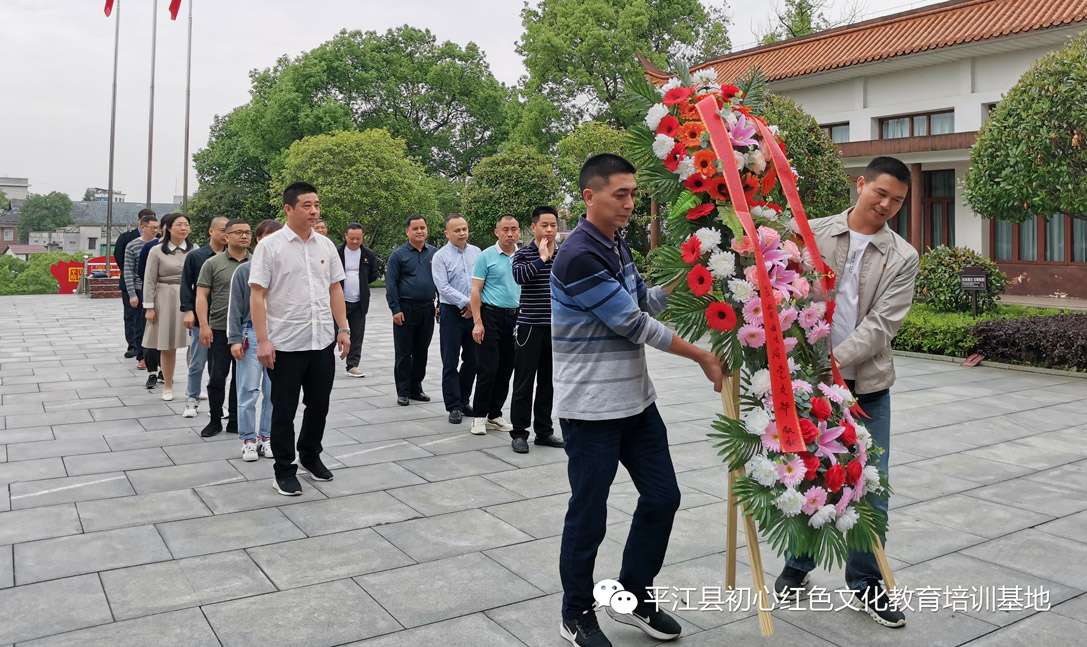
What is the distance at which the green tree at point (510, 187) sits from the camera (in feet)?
84.0

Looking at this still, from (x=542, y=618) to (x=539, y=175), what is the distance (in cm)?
2253

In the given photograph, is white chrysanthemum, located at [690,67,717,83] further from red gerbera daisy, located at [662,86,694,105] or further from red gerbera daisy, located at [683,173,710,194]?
red gerbera daisy, located at [683,173,710,194]

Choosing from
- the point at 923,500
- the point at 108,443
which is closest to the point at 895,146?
the point at 923,500

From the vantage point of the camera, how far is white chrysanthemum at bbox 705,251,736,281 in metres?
3.38

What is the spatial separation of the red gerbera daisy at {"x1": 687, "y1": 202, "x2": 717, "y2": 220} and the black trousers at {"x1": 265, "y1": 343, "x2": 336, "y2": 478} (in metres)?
2.89

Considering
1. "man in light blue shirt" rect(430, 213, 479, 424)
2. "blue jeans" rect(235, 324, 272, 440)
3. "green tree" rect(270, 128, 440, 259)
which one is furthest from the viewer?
"green tree" rect(270, 128, 440, 259)

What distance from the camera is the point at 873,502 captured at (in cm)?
368

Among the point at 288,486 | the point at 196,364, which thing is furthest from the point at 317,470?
the point at 196,364

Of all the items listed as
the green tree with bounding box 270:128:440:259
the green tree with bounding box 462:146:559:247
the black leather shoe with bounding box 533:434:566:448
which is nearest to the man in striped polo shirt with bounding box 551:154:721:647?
the black leather shoe with bounding box 533:434:566:448

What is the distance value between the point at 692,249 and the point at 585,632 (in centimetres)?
145

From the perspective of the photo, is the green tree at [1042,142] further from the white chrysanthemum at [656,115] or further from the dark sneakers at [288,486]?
the dark sneakers at [288,486]

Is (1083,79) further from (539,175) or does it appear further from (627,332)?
(539,175)

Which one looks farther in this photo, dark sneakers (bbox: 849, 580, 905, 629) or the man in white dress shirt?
the man in white dress shirt

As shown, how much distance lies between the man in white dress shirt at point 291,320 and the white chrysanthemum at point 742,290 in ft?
9.89
